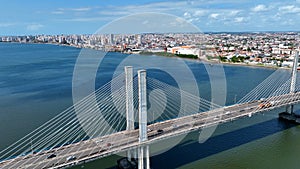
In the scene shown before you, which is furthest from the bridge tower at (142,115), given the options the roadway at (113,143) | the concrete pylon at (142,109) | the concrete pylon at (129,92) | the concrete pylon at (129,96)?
the concrete pylon at (129,92)

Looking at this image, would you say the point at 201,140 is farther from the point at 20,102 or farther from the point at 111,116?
the point at 20,102

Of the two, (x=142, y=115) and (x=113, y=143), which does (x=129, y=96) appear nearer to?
(x=142, y=115)

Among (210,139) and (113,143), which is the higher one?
→ (113,143)

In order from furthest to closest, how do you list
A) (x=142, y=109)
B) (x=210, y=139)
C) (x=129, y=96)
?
(x=210, y=139) → (x=129, y=96) → (x=142, y=109)

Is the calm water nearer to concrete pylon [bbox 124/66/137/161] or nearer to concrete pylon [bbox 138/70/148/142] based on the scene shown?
concrete pylon [bbox 124/66/137/161]

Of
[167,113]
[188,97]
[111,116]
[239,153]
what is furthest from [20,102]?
[239,153]

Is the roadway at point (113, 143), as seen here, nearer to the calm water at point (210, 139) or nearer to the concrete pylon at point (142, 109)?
the concrete pylon at point (142, 109)

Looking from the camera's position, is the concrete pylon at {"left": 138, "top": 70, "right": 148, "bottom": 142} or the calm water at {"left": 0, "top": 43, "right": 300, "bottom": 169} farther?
the calm water at {"left": 0, "top": 43, "right": 300, "bottom": 169}

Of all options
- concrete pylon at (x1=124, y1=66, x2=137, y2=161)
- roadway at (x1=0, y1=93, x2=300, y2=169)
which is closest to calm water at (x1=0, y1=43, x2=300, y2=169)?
concrete pylon at (x1=124, y1=66, x2=137, y2=161)

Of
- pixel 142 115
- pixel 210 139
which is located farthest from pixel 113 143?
pixel 210 139
